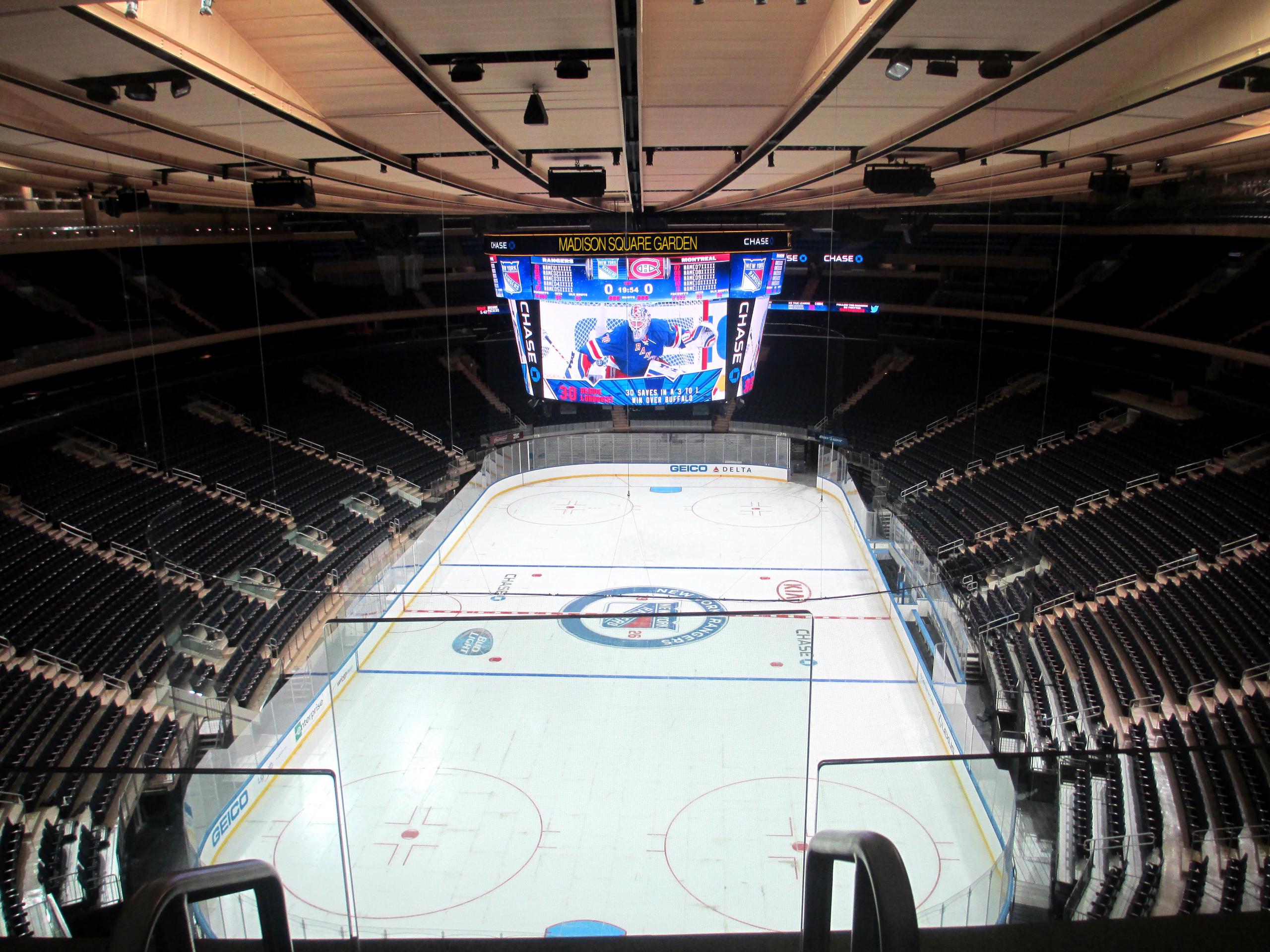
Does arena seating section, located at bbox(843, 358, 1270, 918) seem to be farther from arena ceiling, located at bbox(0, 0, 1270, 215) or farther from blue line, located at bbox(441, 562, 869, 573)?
arena ceiling, located at bbox(0, 0, 1270, 215)

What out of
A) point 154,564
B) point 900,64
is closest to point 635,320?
point 154,564

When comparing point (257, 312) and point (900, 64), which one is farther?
point (257, 312)

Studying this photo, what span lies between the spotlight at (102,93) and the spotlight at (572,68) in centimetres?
228

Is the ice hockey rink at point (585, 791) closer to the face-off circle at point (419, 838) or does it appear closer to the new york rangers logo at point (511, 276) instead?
the face-off circle at point (419, 838)

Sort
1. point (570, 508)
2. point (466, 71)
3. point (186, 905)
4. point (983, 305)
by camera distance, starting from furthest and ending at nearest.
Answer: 1. point (570, 508)
2. point (983, 305)
3. point (466, 71)
4. point (186, 905)

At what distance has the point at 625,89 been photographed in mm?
4898

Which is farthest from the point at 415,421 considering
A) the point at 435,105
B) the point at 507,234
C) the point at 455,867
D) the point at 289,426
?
the point at 455,867

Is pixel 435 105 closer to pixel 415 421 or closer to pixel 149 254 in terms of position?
pixel 149 254

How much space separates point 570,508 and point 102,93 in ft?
35.8

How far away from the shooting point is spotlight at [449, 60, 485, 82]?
14.0ft

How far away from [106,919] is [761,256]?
9523 millimetres

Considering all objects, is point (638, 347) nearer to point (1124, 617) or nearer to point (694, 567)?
point (694, 567)

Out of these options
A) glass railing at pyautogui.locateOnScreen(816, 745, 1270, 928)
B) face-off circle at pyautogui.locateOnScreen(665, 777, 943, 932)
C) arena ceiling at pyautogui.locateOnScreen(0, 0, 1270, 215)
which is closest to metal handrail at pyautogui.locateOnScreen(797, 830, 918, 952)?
glass railing at pyautogui.locateOnScreen(816, 745, 1270, 928)

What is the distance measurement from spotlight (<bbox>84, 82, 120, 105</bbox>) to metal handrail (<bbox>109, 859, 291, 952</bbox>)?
463cm
